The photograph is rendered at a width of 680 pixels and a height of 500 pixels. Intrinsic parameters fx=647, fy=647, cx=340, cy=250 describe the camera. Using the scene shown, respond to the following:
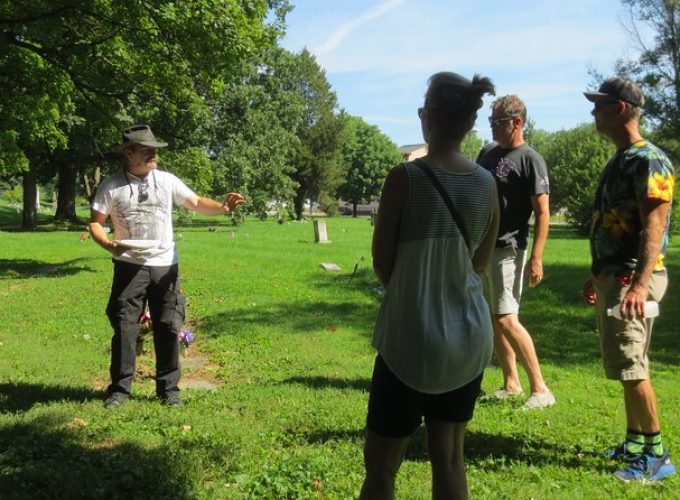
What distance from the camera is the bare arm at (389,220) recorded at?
2.49 metres

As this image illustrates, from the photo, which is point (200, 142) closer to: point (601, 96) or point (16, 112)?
point (16, 112)

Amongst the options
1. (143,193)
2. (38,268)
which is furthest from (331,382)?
(38,268)

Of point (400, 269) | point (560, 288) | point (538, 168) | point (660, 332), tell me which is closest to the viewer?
point (400, 269)

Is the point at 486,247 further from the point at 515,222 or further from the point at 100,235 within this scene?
the point at 100,235

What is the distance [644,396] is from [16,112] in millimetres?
14056

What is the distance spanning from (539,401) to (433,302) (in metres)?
2.89

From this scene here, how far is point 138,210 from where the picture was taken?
4945 mm

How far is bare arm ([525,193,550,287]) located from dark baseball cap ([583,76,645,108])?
4.25 ft

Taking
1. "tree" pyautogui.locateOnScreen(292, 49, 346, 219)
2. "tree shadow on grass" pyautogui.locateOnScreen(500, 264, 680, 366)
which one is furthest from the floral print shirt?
"tree" pyautogui.locateOnScreen(292, 49, 346, 219)

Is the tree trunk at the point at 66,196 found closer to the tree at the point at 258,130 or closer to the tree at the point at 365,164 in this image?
the tree at the point at 258,130

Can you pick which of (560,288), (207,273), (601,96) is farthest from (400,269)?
(207,273)

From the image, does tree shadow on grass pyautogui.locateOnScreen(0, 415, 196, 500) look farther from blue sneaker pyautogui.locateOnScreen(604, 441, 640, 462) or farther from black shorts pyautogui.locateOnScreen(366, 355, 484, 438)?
blue sneaker pyautogui.locateOnScreen(604, 441, 640, 462)

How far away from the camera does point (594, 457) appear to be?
3924mm

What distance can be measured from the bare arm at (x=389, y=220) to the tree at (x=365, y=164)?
81.4m
